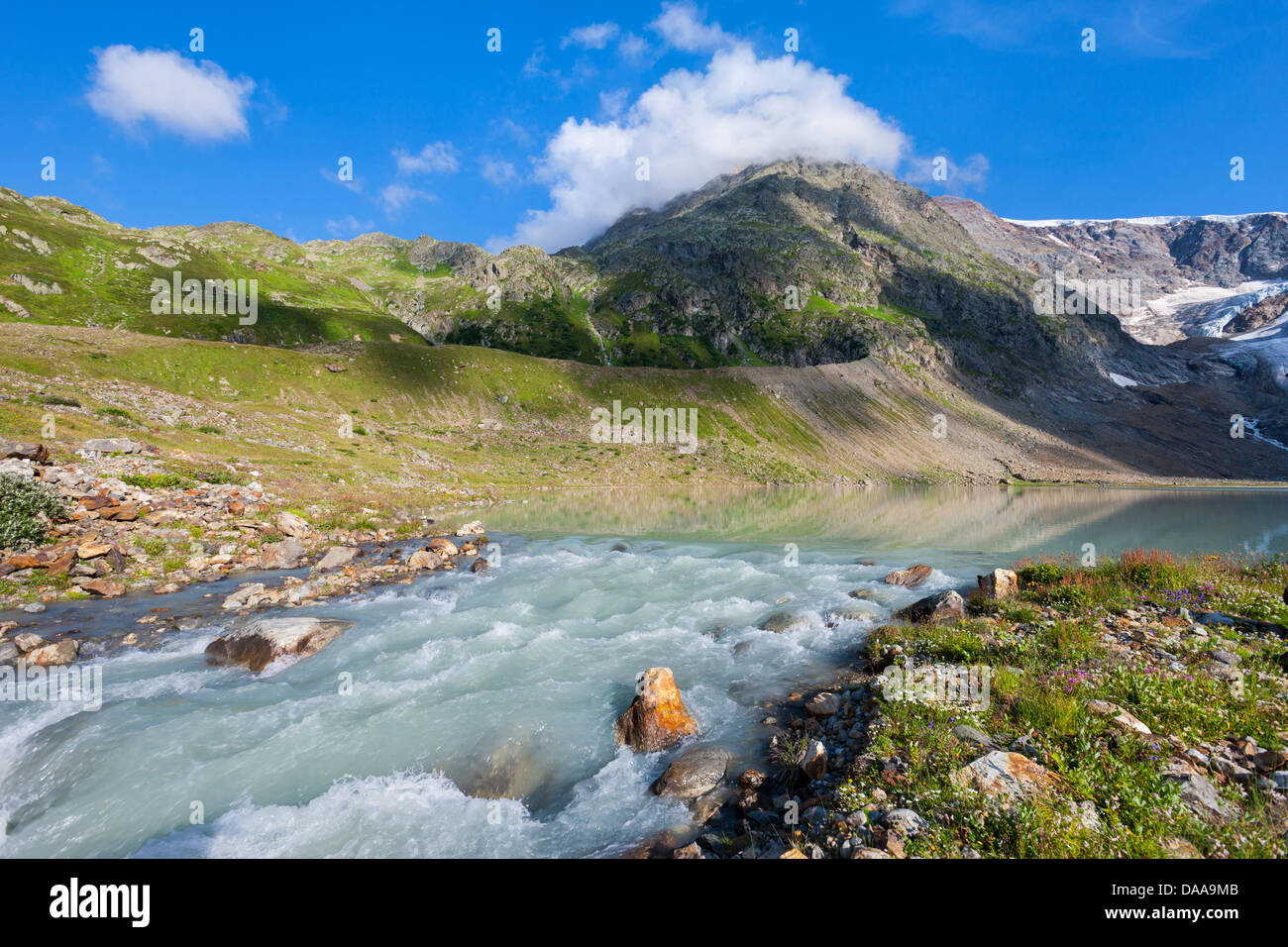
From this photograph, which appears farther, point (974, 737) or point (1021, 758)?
point (974, 737)

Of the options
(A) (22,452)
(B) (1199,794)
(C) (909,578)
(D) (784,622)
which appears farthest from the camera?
(A) (22,452)

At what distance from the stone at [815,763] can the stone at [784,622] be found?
25.3 ft

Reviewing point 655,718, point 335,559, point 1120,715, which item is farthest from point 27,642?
point 1120,715

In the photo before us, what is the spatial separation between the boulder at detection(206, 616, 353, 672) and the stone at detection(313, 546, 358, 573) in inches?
291

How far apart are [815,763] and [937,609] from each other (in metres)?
8.82

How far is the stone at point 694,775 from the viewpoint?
324 inches

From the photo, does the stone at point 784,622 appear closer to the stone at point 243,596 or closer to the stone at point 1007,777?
the stone at point 1007,777

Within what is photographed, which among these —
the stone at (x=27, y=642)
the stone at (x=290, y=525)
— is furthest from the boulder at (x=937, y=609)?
the stone at (x=290, y=525)

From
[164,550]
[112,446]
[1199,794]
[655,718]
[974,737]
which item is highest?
[112,446]

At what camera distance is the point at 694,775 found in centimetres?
843

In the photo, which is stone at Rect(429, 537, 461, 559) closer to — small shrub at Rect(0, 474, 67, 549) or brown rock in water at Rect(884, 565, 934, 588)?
small shrub at Rect(0, 474, 67, 549)

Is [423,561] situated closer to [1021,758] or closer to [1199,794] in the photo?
[1021,758]
